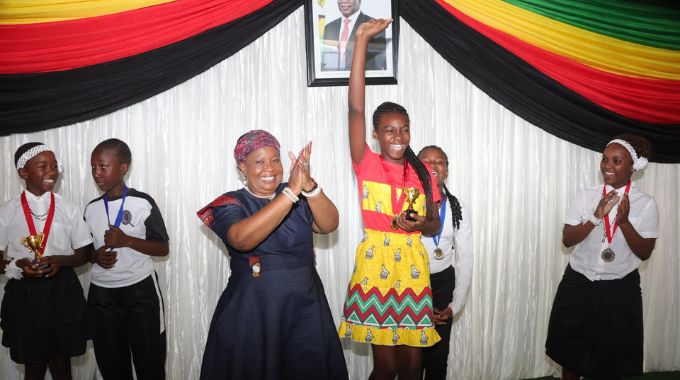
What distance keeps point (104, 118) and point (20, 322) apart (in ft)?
4.44

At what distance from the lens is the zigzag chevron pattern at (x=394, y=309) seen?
104 inches

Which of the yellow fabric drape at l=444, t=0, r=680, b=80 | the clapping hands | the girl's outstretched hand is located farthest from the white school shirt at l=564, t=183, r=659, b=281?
the clapping hands

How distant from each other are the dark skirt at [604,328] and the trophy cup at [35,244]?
3.11 meters

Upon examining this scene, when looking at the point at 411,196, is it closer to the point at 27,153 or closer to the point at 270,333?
the point at 270,333

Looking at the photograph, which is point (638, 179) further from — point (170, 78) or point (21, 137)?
point (21, 137)

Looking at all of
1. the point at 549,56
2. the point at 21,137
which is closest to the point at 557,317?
the point at 549,56

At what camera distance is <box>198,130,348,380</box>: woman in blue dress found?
7.34 feet

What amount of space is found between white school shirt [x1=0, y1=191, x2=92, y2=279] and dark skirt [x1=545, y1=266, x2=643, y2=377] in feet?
9.71

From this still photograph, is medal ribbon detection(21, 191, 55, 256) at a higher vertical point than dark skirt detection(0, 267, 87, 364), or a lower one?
higher

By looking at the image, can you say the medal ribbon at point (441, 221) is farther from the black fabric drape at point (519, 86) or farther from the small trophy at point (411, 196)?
the black fabric drape at point (519, 86)

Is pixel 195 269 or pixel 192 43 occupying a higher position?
pixel 192 43

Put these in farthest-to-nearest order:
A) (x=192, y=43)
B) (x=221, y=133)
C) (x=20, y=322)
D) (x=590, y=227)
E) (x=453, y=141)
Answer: (x=453, y=141) < (x=221, y=133) < (x=192, y=43) < (x=590, y=227) < (x=20, y=322)

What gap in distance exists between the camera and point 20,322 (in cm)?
299

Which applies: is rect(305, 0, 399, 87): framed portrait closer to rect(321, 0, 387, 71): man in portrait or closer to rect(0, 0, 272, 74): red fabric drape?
rect(321, 0, 387, 71): man in portrait
